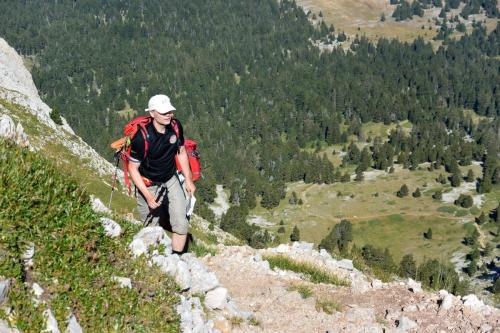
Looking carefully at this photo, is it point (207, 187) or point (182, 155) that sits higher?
point (182, 155)

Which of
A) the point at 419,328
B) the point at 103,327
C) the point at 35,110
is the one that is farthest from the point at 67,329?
the point at 35,110

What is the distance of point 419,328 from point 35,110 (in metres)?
63.2

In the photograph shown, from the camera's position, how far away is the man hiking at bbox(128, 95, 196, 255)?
1009cm

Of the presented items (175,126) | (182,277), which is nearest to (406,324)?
(182,277)

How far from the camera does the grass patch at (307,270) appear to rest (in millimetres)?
15105

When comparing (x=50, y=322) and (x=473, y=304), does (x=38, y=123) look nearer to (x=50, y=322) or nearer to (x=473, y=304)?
(x=473, y=304)

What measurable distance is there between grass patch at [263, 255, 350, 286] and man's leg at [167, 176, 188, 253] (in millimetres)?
5016

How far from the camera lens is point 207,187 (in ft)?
619

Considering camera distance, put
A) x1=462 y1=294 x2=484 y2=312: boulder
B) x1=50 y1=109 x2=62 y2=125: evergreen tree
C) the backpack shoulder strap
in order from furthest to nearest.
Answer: x1=50 y1=109 x2=62 y2=125: evergreen tree < x1=462 y1=294 x2=484 y2=312: boulder < the backpack shoulder strap

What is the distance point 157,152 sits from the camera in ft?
34.3

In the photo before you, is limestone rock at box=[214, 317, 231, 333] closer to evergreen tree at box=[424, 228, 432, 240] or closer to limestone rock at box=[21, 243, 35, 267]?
limestone rock at box=[21, 243, 35, 267]

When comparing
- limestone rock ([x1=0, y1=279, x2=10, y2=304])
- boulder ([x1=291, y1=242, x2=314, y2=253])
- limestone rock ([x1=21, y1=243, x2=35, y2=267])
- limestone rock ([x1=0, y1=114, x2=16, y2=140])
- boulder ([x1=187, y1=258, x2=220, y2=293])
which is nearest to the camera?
limestone rock ([x1=0, y1=279, x2=10, y2=304])

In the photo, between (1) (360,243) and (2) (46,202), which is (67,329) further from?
(1) (360,243)

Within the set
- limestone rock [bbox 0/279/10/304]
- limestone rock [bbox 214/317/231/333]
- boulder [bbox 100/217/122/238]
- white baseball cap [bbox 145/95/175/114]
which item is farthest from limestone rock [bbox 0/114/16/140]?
limestone rock [bbox 214/317/231/333]
